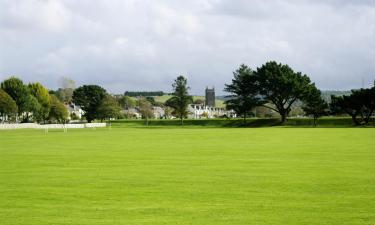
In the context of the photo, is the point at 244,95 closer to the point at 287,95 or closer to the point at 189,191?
the point at 287,95

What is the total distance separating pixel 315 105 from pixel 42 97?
224 ft

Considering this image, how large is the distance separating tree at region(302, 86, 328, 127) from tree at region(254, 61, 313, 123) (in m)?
1.20

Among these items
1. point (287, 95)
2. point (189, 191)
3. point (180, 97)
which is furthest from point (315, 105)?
point (189, 191)

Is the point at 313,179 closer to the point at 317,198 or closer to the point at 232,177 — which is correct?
the point at 232,177

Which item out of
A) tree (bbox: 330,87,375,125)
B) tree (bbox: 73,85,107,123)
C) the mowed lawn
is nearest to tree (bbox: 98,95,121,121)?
tree (bbox: 73,85,107,123)

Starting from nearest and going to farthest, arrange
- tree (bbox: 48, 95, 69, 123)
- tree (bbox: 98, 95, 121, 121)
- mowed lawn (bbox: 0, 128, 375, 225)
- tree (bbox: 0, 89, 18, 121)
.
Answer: mowed lawn (bbox: 0, 128, 375, 225) < tree (bbox: 0, 89, 18, 121) < tree (bbox: 48, 95, 69, 123) < tree (bbox: 98, 95, 121, 121)

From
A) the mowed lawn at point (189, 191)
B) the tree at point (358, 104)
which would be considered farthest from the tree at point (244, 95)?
the mowed lawn at point (189, 191)

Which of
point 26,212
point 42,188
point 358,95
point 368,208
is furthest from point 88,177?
point 358,95

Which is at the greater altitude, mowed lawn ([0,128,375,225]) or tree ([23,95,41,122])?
tree ([23,95,41,122])

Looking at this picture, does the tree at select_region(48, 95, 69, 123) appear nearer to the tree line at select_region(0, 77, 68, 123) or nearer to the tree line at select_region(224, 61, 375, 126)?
the tree line at select_region(0, 77, 68, 123)

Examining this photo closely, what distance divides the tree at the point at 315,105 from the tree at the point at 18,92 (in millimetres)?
61864

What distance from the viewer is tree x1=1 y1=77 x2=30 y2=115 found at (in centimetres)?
12788

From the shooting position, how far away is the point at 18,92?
422 ft

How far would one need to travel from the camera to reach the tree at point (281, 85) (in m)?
117
